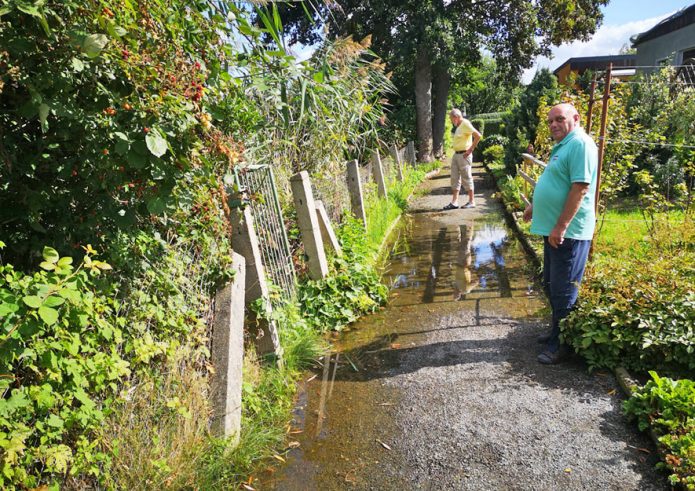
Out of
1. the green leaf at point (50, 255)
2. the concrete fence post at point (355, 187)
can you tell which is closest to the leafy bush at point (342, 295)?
the concrete fence post at point (355, 187)

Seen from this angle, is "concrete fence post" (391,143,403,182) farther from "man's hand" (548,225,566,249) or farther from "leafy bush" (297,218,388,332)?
"man's hand" (548,225,566,249)

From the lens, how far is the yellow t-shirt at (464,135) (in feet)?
31.4

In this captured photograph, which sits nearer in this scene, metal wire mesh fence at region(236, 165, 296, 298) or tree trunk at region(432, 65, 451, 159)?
metal wire mesh fence at region(236, 165, 296, 298)

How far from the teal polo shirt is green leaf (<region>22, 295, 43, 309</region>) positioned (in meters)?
3.35

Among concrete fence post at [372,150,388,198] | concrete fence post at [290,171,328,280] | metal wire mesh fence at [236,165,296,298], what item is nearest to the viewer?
metal wire mesh fence at [236,165,296,298]

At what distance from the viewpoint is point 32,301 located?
167cm

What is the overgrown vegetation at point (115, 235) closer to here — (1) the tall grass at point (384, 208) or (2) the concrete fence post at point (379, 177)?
(1) the tall grass at point (384, 208)

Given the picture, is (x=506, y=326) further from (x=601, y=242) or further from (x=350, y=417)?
(x=601, y=242)

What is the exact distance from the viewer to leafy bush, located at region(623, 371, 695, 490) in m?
2.47

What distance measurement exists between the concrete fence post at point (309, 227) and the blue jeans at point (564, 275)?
2351mm

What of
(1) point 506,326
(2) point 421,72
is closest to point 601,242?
(1) point 506,326

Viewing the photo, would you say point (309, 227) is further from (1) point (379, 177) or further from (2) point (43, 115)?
(1) point (379, 177)

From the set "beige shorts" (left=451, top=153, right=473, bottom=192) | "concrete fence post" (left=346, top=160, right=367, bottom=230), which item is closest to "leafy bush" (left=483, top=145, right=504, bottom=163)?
"beige shorts" (left=451, top=153, right=473, bottom=192)

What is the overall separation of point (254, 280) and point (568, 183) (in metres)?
2.53
